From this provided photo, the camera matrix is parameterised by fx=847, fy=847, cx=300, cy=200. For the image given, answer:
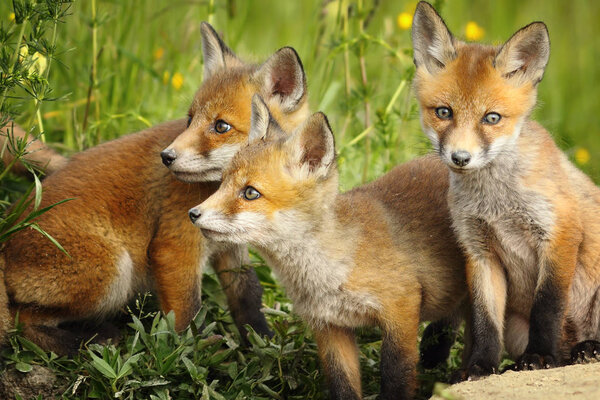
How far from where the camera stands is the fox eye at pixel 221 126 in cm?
500

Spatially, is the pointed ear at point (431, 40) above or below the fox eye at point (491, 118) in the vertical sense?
above

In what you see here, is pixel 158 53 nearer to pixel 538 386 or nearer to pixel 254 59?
pixel 254 59

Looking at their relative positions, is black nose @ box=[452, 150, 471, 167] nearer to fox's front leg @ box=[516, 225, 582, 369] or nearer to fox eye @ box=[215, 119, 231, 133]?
fox's front leg @ box=[516, 225, 582, 369]

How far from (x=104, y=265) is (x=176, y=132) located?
3.31ft

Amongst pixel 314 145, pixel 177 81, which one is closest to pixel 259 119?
pixel 314 145

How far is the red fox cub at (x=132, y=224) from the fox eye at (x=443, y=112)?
3.16 ft

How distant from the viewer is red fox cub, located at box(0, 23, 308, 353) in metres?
4.91

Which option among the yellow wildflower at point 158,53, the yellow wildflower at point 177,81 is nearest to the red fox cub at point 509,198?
the yellow wildflower at point 177,81

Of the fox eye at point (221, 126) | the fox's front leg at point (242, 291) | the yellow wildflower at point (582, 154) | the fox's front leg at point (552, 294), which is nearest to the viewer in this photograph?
the fox's front leg at point (552, 294)

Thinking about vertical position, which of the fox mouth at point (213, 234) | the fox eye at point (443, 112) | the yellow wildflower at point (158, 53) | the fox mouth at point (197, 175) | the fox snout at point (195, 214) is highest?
the fox eye at point (443, 112)

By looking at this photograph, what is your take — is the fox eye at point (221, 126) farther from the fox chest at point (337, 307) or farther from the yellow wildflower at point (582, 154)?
the yellow wildflower at point (582, 154)

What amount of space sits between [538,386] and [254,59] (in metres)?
3.29

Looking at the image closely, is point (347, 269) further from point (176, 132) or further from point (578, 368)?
point (176, 132)

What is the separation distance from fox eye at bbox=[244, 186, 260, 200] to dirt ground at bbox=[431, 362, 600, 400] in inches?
52.0
